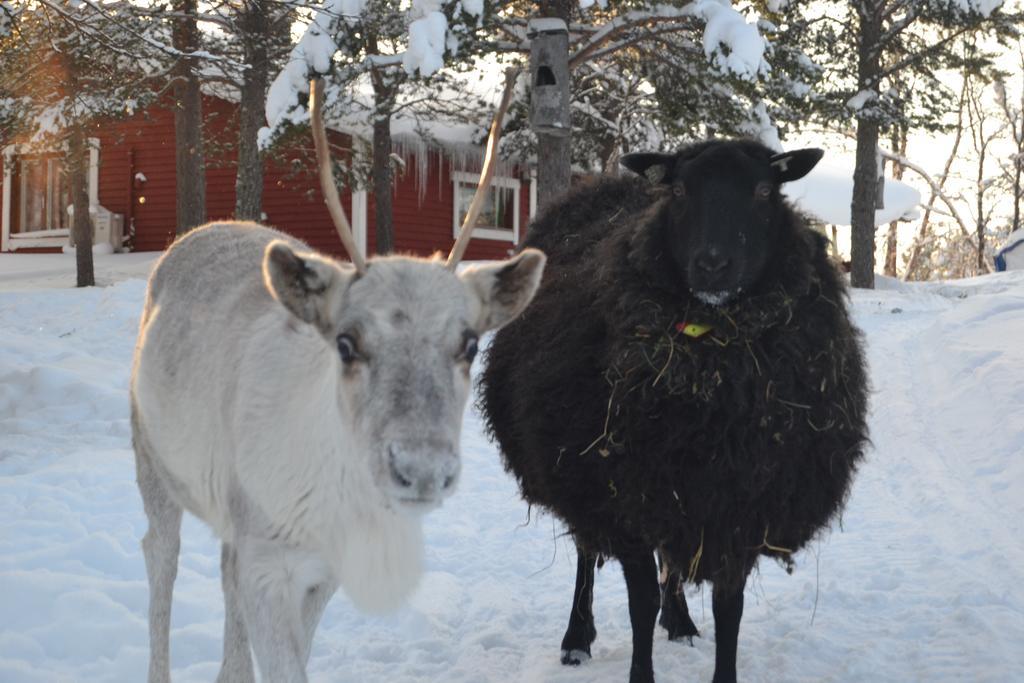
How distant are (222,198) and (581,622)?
75.4 feet

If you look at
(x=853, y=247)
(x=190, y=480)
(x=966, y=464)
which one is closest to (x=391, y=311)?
(x=190, y=480)

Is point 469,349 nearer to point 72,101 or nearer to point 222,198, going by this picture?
point 72,101

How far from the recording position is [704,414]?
164 inches

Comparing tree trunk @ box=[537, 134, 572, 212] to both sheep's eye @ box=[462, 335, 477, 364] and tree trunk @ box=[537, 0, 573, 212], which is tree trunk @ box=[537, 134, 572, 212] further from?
sheep's eye @ box=[462, 335, 477, 364]

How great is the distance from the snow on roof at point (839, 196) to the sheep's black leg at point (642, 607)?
1095 inches

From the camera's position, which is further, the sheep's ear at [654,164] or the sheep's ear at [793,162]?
the sheep's ear at [654,164]

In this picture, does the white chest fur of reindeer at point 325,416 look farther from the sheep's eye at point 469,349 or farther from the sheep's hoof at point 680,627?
the sheep's hoof at point 680,627

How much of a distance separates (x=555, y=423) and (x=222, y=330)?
5.08 feet

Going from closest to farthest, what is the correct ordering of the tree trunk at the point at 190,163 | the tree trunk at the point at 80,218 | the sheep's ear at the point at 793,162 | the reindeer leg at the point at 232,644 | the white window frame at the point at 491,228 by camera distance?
the reindeer leg at the point at 232,644, the sheep's ear at the point at 793,162, the tree trunk at the point at 190,163, the tree trunk at the point at 80,218, the white window frame at the point at 491,228

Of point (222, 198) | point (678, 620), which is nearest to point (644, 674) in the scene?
point (678, 620)

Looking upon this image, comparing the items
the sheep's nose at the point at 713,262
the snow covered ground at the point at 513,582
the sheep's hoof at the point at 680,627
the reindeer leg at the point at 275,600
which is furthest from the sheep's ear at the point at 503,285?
the sheep's hoof at the point at 680,627

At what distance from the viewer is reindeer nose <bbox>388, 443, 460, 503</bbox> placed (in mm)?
2629

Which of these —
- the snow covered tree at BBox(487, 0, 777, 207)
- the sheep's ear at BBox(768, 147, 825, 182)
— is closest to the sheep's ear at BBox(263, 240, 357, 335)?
the sheep's ear at BBox(768, 147, 825, 182)

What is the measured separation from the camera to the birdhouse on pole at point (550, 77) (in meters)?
13.3
